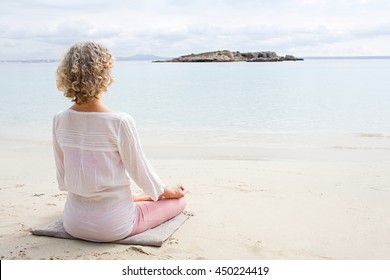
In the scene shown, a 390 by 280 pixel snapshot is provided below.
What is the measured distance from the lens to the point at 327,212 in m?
4.30

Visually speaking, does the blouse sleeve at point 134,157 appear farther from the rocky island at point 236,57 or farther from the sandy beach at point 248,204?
the rocky island at point 236,57

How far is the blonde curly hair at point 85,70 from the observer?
305 centimetres

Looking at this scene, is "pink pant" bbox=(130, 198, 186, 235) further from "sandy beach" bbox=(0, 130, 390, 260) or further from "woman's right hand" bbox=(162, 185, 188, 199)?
"sandy beach" bbox=(0, 130, 390, 260)

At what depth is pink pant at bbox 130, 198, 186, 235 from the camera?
3.57 metres

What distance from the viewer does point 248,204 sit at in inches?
178

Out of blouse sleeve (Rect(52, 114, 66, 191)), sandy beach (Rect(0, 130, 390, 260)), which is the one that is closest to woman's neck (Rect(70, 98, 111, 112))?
blouse sleeve (Rect(52, 114, 66, 191))

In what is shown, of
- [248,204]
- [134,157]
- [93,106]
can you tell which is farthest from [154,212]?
[248,204]

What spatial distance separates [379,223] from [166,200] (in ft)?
5.93

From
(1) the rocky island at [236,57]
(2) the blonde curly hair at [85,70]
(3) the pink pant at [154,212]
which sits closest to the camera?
(2) the blonde curly hair at [85,70]

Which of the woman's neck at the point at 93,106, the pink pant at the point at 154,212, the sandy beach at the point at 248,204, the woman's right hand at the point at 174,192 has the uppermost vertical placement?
the woman's neck at the point at 93,106

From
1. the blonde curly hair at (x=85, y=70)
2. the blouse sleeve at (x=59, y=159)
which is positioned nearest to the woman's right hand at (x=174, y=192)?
the blouse sleeve at (x=59, y=159)

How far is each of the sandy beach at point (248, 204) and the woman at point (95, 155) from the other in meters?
0.19
